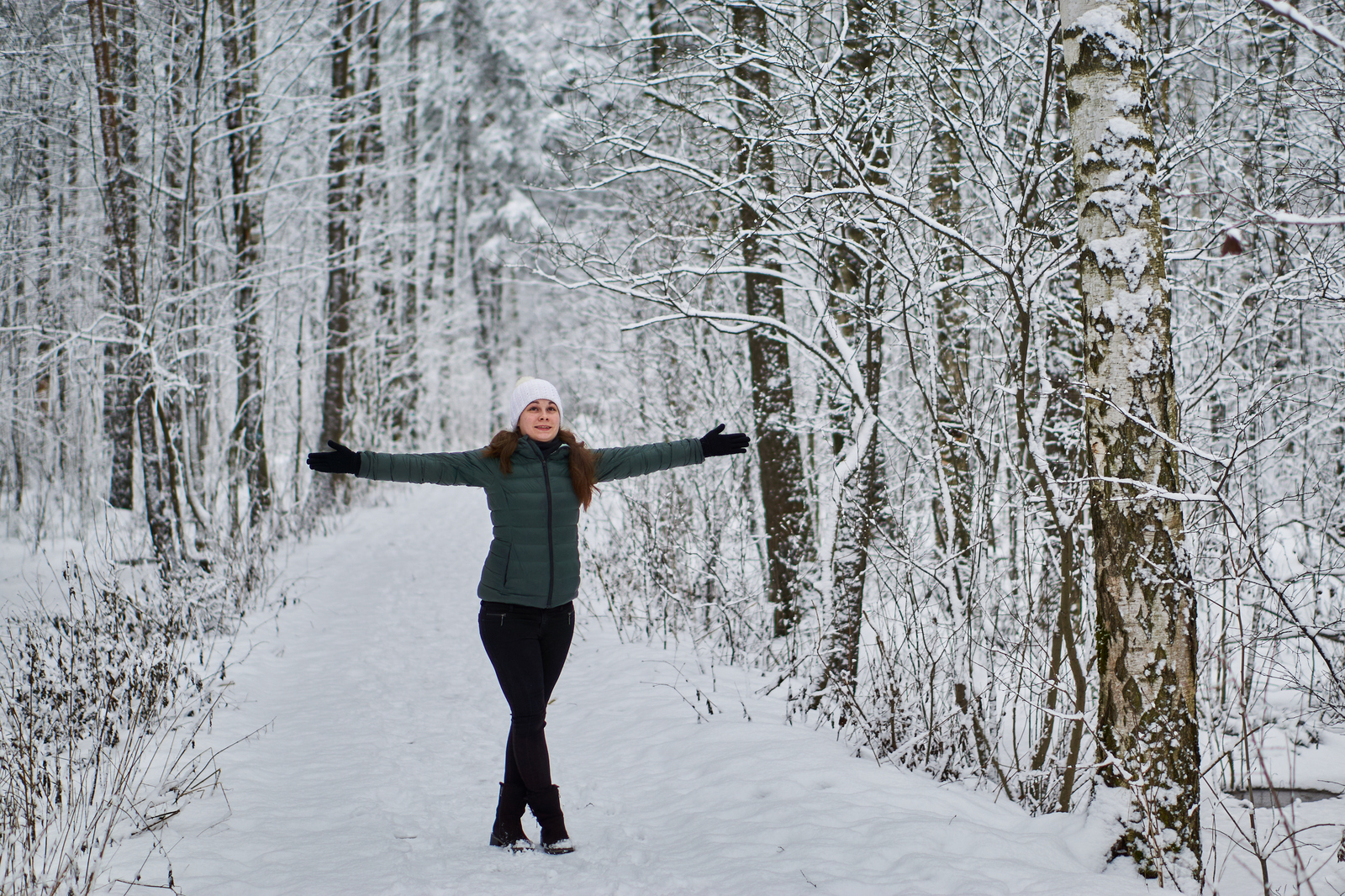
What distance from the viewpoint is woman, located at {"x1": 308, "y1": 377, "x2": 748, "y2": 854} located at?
340 cm

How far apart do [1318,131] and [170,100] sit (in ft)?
34.4

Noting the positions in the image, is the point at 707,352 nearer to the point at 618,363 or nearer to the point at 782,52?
the point at 618,363

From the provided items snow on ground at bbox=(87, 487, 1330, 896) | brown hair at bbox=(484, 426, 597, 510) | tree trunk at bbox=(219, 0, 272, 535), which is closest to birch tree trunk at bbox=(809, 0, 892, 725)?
snow on ground at bbox=(87, 487, 1330, 896)

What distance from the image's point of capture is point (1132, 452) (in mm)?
2850

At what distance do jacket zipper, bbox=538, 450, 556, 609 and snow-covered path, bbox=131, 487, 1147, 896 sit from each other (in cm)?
106

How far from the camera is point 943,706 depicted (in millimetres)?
4223

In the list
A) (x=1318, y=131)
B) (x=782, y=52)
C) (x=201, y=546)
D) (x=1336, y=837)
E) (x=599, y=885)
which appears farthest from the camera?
(x=201, y=546)

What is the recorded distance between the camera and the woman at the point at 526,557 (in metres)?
3.40

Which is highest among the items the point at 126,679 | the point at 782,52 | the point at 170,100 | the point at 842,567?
the point at 170,100

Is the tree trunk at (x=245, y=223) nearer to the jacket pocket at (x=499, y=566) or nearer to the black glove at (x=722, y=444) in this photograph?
the jacket pocket at (x=499, y=566)

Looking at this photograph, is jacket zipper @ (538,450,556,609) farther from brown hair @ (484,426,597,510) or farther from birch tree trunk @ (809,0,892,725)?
birch tree trunk @ (809,0,892,725)

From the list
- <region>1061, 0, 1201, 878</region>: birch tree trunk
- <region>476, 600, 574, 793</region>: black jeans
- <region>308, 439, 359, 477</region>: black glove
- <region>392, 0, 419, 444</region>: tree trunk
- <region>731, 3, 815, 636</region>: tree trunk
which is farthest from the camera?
<region>392, 0, 419, 444</region>: tree trunk

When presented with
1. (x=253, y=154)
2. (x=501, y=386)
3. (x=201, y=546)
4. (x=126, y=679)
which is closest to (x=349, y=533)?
(x=201, y=546)

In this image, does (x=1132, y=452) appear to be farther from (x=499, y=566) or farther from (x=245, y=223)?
(x=245, y=223)
